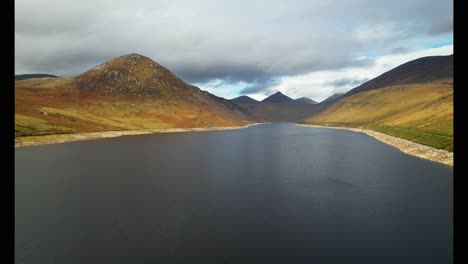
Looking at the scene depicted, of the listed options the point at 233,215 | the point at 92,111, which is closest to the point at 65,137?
the point at 92,111

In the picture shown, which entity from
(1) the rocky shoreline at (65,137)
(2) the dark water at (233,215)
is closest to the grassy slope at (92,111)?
(1) the rocky shoreline at (65,137)

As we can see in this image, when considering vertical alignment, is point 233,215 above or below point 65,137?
below

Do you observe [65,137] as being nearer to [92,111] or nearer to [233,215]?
[92,111]

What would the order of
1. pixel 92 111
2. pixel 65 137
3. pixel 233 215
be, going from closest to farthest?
pixel 233 215
pixel 65 137
pixel 92 111

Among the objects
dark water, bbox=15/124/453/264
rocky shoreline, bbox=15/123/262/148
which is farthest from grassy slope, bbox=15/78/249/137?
dark water, bbox=15/124/453/264

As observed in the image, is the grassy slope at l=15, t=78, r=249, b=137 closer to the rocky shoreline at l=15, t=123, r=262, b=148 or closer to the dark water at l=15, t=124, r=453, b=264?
the rocky shoreline at l=15, t=123, r=262, b=148

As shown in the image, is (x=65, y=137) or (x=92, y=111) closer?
(x=65, y=137)

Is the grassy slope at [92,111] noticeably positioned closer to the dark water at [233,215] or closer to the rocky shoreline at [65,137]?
the rocky shoreline at [65,137]
